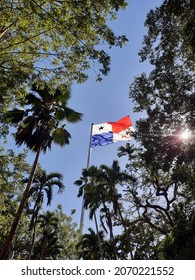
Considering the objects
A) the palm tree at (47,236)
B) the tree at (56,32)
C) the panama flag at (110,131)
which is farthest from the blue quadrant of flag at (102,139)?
the tree at (56,32)

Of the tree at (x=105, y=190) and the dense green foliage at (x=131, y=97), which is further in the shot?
the tree at (x=105, y=190)

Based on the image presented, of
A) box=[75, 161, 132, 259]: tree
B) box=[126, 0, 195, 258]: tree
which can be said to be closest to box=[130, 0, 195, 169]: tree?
box=[126, 0, 195, 258]: tree

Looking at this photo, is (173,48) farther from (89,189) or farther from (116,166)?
(89,189)

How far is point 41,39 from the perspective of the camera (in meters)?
10.4

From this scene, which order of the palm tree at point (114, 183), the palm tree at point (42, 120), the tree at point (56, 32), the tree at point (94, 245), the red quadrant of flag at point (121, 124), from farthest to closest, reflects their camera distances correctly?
the red quadrant of flag at point (121, 124)
the tree at point (94, 245)
the palm tree at point (114, 183)
the palm tree at point (42, 120)
the tree at point (56, 32)

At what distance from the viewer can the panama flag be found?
34.1m

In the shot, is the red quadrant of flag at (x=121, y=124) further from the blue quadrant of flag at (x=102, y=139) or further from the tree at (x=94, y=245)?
the tree at (x=94, y=245)

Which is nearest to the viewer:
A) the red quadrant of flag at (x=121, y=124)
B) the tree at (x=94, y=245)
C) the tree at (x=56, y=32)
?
the tree at (x=56, y=32)

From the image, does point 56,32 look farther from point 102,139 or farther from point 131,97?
point 102,139

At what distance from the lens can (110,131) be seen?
3500 cm

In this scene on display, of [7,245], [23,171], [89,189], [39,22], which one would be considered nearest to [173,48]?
[39,22]

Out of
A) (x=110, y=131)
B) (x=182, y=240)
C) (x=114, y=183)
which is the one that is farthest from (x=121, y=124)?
(x=182, y=240)

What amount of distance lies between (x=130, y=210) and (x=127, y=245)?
12.7 ft

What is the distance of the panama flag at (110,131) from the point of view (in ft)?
112
